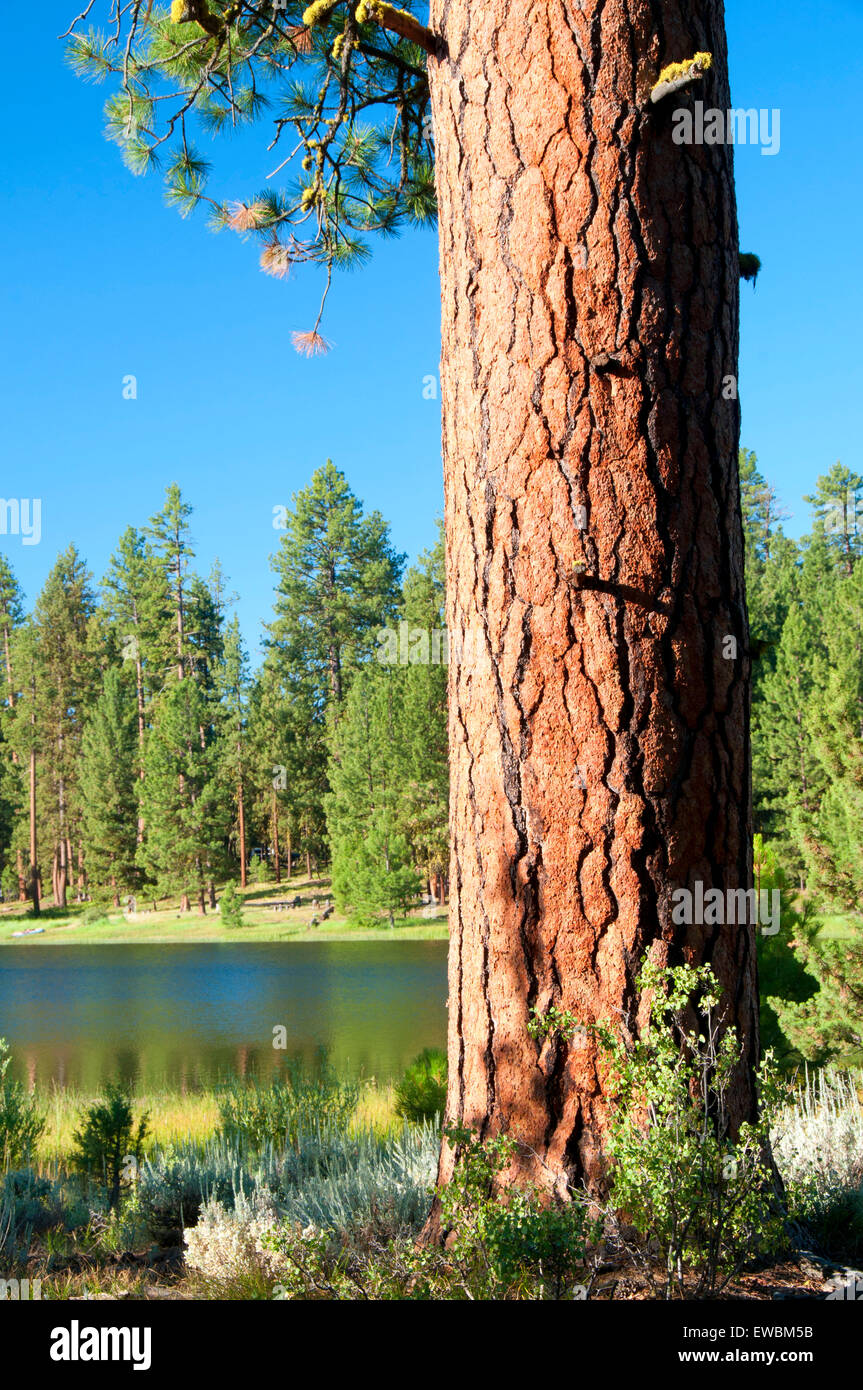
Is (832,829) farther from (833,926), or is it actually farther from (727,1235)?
(833,926)


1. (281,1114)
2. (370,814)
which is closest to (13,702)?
(370,814)

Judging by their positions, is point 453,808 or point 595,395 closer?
point 595,395

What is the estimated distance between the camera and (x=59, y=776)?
127ft

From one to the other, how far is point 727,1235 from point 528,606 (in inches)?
55.7

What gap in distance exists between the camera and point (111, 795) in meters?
35.2

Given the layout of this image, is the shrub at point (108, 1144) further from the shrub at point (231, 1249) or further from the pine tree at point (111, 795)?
the pine tree at point (111, 795)

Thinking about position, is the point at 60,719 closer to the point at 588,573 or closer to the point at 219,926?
the point at 219,926

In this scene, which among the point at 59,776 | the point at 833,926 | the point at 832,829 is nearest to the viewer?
the point at 832,829

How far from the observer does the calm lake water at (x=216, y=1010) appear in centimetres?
1130

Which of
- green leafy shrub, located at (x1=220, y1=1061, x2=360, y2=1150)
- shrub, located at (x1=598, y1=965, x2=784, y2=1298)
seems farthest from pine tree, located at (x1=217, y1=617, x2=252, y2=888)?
shrub, located at (x1=598, y1=965, x2=784, y2=1298)

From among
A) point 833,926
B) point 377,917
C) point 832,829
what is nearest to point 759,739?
point 833,926

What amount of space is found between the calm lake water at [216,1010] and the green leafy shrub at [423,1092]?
3.85 metres

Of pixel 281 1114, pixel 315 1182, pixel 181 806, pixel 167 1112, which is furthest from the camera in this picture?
pixel 181 806

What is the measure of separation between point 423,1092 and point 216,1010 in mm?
11171
